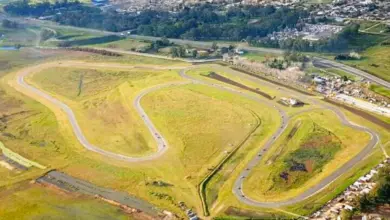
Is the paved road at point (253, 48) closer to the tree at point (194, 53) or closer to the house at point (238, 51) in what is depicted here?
the house at point (238, 51)

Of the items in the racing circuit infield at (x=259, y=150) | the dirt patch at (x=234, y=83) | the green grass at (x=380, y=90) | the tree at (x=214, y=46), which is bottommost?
the racing circuit infield at (x=259, y=150)

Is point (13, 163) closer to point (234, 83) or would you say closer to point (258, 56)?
point (234, 83)

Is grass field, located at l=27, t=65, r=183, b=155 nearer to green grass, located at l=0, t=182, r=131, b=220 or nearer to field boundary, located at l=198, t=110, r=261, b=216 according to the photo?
field boundary, located at l=198, t=110, r=261, b=216

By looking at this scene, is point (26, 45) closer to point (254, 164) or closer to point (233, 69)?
point (233, 69)

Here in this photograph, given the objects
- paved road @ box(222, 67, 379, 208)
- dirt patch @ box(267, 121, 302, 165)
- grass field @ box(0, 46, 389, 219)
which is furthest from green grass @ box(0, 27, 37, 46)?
paved road @ box(222, 67, 379, 208)

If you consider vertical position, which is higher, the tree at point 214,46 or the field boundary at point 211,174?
the tree at point 214,46

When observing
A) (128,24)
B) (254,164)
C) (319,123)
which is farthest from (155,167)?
(128,24)

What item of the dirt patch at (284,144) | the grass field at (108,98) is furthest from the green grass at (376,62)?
the grass field at (108,98)
